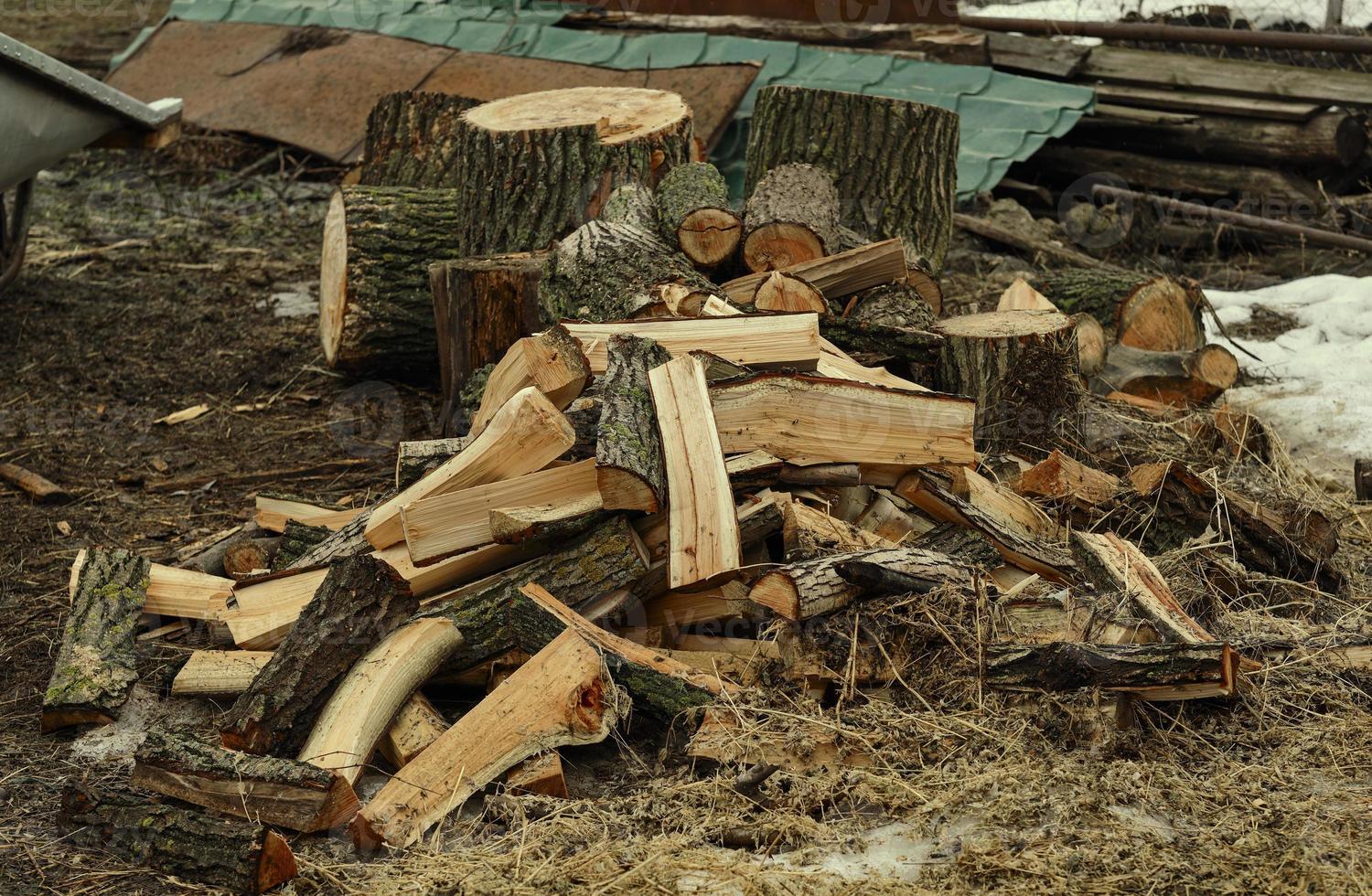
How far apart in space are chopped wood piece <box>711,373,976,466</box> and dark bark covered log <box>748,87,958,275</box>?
2.03 metres

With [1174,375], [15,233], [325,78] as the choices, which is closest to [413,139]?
[15,233]

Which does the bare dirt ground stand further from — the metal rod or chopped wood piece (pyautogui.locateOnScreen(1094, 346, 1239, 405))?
the metal rod

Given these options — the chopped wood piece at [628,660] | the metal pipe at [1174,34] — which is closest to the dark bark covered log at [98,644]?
the chopped wood piece at [628,660]

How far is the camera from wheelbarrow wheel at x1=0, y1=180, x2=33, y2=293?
6.56 metres

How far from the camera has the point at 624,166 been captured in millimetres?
5227

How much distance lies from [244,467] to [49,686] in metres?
1.85

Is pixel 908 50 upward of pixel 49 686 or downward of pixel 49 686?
upward

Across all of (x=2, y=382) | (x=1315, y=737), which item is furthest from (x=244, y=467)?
(x=1315, y=737)

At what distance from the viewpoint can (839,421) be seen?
12.3 feet

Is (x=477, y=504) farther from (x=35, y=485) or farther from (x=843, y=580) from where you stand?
(x=35, y=485)

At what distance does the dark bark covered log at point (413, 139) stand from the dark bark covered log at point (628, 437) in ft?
10.4

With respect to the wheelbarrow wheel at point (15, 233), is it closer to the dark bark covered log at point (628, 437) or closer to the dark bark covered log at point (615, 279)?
the dark bark covered log at point (615, 279)

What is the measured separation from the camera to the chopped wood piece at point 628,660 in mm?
3164

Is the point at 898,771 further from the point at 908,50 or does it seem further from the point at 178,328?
the point at 908,50
